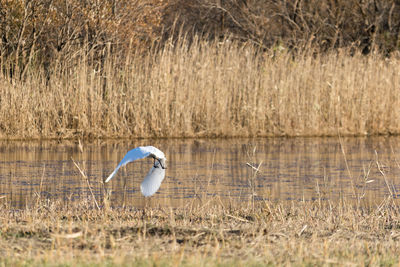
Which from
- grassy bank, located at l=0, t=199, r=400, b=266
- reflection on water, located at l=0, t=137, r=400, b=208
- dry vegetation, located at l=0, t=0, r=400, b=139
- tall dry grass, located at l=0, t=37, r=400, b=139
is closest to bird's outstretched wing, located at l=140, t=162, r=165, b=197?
grassy bank, located at l=0, t=199, r=400, b=266

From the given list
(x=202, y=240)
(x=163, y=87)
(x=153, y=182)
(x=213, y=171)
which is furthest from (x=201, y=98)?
(x=202, y=240)

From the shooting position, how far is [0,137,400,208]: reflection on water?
346 inches

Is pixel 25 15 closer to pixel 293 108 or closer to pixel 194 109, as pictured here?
pixel 194 109

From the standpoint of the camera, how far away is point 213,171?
426 inches

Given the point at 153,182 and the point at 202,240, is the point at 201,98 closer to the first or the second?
the point at 153,182

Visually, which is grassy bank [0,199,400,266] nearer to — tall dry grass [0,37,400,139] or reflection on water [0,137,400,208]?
reflection on water [0,137,400,208]

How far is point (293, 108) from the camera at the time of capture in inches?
627

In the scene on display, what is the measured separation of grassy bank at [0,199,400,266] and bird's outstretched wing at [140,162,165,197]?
9.6 inches

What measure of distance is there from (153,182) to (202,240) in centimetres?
138

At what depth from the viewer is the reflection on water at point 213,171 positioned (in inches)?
346

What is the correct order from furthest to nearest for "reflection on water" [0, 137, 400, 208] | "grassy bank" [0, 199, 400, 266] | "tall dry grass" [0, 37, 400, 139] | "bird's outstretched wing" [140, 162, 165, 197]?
"tall dry grass" [0, 37, 400, 139]
"reflection on water" [0, 137, 400, 208]
"bird's outstretched wing" [140, 162, 165, 197]
"grassy bank" [0, 199, 400, 266]

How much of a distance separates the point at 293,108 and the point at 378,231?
9815 millimetres

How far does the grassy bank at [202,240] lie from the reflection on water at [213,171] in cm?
80

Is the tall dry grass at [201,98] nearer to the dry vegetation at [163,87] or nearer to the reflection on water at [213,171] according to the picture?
the dry vegetation at [163,87]
